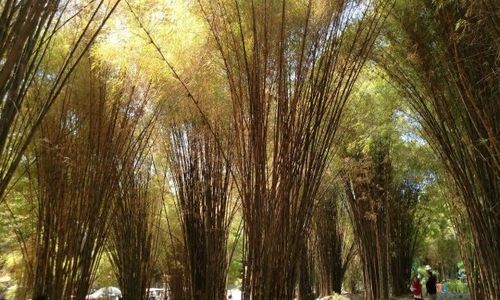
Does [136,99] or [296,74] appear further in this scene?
[136,99]

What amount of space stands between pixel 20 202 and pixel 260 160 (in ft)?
23.0

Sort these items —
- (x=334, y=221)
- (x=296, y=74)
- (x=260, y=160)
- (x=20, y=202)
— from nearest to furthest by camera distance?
(x=260, y=160) < (x=296, y=74) < (x=20, y=202) < (x=334, y=221)

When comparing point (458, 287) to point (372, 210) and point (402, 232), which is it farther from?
point (372, 210)

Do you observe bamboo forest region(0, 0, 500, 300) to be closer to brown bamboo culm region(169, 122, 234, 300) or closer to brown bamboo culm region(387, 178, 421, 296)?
brown bamboo culm region(169, 122, 234, 300)

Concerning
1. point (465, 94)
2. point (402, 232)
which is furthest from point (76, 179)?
point (402, 232)

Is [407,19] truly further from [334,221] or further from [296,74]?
[334,221]

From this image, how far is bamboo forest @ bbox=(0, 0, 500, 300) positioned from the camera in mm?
3869

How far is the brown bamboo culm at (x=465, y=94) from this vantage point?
3.88 metres

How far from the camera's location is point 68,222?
509 cm

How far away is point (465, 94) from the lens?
160 inches

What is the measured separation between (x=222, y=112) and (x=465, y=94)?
96.0 inches

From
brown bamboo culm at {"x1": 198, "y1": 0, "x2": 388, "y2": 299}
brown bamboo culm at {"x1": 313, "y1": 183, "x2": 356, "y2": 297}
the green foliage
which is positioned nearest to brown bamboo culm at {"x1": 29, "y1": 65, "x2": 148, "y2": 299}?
brown bamboo culm at {"x1": 198, "y1": 0, "x2": 388, "y2": 299}

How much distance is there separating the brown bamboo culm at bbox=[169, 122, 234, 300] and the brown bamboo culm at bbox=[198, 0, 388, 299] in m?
1.24

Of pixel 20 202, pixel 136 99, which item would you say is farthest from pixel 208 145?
pixel 20 202
